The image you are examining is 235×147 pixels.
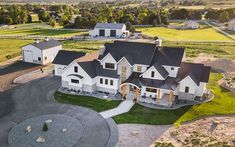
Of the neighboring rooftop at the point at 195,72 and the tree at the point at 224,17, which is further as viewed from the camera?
the tree at the point at 224,17

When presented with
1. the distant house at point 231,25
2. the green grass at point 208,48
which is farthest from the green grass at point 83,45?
the distant house at point 231,25

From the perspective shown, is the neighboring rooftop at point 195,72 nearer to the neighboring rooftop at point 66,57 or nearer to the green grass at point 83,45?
the neighboring rooftop at point 66,57

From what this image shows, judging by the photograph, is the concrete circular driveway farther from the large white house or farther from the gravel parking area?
the large white house

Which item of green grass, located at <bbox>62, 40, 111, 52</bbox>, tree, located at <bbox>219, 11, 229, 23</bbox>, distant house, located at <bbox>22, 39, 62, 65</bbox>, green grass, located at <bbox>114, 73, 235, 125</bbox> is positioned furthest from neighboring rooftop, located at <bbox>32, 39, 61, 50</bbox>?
tree, located at <bbox>219, 11, 229, 23</bbox>

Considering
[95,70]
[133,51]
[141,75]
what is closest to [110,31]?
[133,51]

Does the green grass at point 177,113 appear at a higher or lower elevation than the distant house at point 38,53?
lower

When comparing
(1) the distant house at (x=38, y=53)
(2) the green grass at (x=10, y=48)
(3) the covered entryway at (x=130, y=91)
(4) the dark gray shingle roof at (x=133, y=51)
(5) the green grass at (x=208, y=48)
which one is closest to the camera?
(3) the covered entryway at (x=130, y=91)

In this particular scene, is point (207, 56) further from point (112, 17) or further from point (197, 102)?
point (112, 17)
